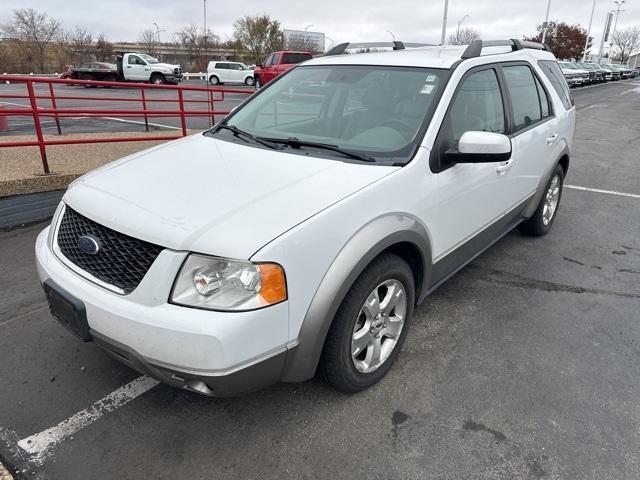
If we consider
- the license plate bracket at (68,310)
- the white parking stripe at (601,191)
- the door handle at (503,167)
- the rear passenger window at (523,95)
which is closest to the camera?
the license plate bracket at (68,310)

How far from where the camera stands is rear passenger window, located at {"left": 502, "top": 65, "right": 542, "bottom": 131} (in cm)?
378

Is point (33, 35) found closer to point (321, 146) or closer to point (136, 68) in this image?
point (136, 68)

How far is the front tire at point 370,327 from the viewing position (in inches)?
91.8

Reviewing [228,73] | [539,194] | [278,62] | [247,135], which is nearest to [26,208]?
[247,135]

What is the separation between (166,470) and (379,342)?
4.01ft

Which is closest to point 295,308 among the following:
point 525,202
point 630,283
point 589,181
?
point 525,202

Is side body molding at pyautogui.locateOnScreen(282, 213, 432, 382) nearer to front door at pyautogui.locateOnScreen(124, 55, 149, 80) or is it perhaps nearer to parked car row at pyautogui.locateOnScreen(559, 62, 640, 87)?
parked car row at pyautogui.locateOnScreen(559, 62, 640, 87)

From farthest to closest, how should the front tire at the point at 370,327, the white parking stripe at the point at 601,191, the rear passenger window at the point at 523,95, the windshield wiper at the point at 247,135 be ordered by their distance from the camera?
the white parking stripe at the point at 601,191, the rear passenger window at the point at 523,95, the windshield wiper at the point at 247,135, the front tire at the point at 370,327

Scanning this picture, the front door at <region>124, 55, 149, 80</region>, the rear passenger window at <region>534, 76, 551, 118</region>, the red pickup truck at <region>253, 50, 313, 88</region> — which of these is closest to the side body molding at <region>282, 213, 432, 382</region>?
the rear passenger window at <region>534, 76, 551, 118</region>

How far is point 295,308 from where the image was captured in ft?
6.73

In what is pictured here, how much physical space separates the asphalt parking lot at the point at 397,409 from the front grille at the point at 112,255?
0.79m

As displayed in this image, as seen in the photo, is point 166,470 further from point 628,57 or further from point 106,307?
point 628,57

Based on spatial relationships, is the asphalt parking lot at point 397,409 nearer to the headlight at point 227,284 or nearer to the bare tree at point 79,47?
the headlight at point 227,284

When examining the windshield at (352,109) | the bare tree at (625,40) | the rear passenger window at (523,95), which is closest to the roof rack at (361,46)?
the windshield at (352,109)
